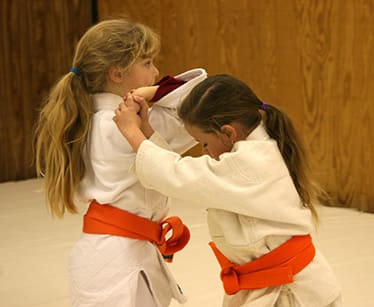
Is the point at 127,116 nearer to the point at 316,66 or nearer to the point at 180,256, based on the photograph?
the point at 180,256

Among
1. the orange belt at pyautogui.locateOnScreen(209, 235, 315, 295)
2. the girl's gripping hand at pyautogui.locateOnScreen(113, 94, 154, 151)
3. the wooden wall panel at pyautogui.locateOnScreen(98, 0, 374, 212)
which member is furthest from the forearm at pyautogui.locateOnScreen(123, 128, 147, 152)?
the wooden wall panel at pyautogui.locateOnScreen(98, 0, 374, 212)

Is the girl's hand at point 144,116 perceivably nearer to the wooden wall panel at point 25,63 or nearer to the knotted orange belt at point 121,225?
the knotted orange belt at point 121,225

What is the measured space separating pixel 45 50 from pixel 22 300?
9.75 feet

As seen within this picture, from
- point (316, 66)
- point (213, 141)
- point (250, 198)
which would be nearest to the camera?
point (250, 198)

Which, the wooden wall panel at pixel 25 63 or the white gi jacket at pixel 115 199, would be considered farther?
the wooden wall panel at pixel 25 63

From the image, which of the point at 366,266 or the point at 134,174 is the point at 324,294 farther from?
the point at 366,266

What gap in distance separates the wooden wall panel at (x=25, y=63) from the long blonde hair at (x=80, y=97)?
3.47 meters

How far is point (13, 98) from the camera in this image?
551 centimetres

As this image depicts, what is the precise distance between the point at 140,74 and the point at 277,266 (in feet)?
2.19

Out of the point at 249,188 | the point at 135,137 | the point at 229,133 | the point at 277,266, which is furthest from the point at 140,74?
the point at 277,266

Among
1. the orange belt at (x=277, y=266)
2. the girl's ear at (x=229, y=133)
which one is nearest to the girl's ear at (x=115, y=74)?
the girl's ear at (x=229, y=133)

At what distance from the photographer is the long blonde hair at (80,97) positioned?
2051 millimetres

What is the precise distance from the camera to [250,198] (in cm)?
174

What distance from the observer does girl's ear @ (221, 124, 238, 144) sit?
5.90ft
